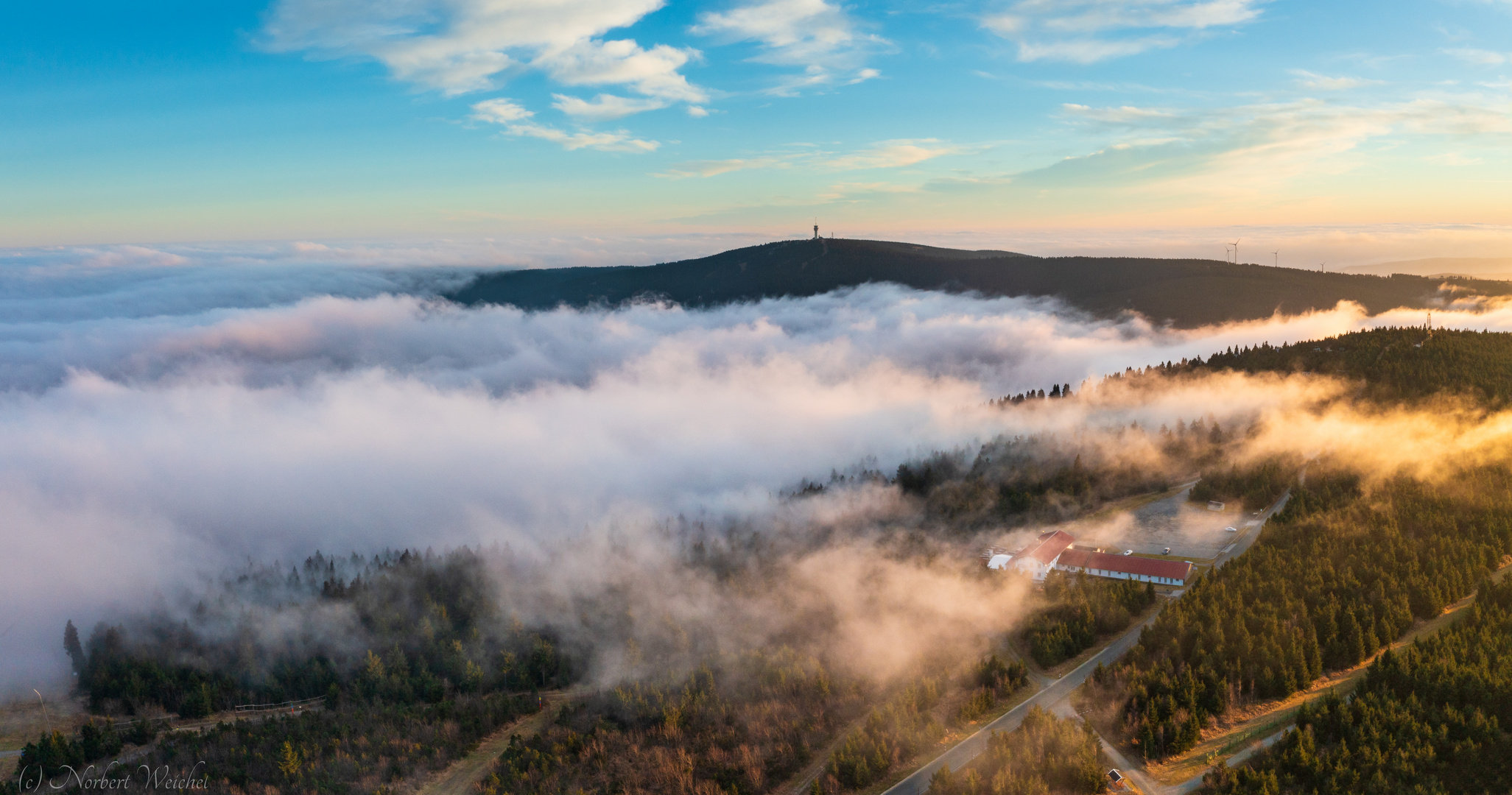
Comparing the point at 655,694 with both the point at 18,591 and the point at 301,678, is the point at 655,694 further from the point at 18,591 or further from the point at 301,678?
the point at 18,591

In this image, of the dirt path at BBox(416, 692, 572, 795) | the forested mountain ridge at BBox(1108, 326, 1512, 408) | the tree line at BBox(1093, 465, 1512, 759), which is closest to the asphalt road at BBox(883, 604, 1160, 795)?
the tree line at BBox(1093, 465, 1512, 759)

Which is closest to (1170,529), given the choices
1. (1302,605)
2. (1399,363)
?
(1302,605)

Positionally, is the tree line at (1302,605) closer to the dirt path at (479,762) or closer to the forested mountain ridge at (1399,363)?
the forested mountain ridge at (1399,363)

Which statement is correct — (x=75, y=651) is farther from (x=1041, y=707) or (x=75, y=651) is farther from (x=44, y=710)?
(x=1041, y=707)

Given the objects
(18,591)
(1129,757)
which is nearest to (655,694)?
(1129,757)

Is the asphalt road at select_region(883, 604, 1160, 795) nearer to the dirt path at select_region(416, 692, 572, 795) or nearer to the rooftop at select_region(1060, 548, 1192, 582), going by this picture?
the rooftop at select_region(1060, 548, 1192, 582)
